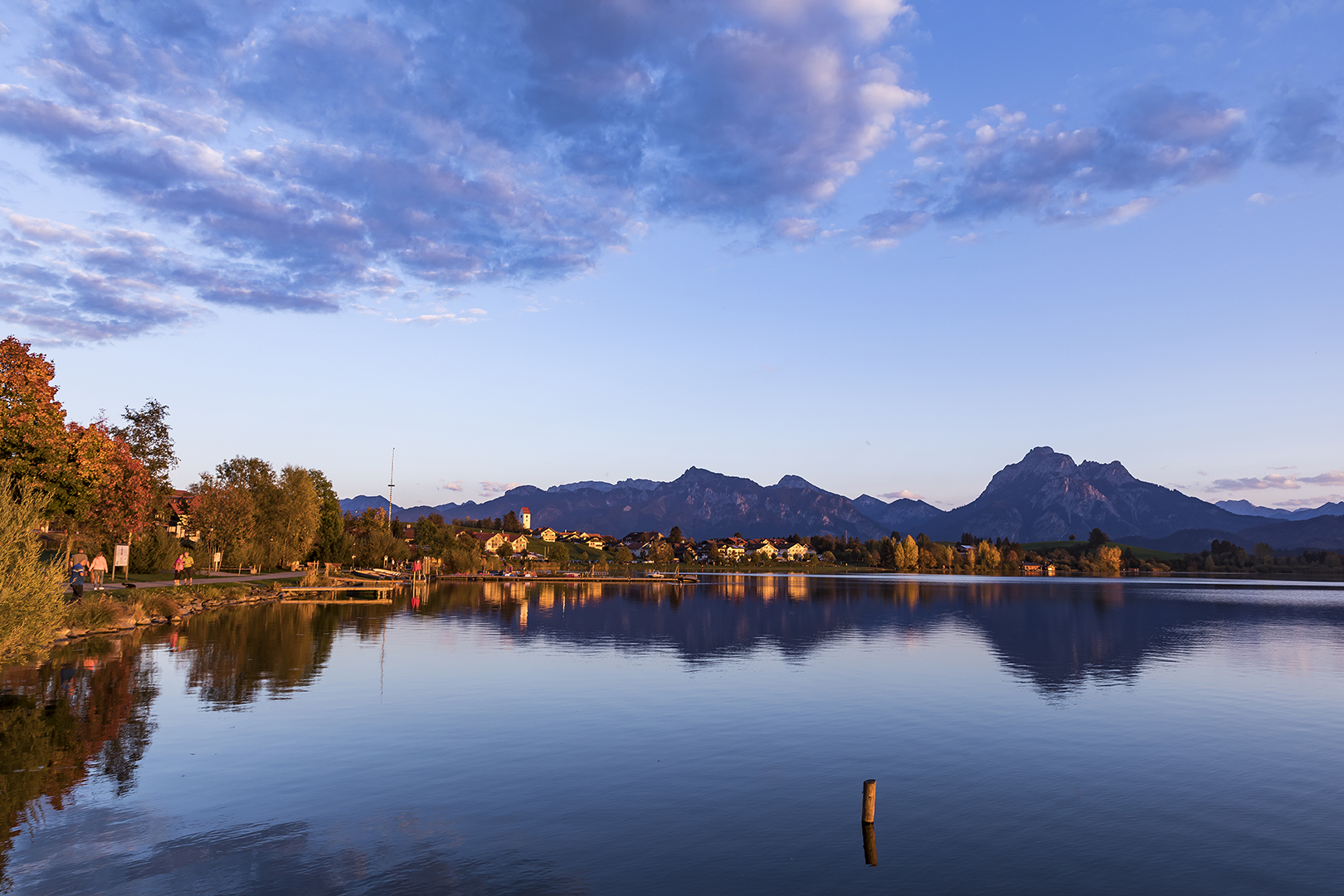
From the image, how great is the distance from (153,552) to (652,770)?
89.1 meters

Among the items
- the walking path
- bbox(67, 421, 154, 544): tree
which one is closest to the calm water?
bbox(67, 421, 154, 544): tree

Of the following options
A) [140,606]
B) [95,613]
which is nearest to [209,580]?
[140,606]

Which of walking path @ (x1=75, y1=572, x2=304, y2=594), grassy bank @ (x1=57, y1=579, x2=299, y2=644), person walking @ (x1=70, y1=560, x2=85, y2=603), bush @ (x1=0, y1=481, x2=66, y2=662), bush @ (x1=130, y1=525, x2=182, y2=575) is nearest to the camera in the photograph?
bush @ (x1=0, y1=481, x2=66, y2=662)

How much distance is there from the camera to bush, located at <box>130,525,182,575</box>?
89.2m

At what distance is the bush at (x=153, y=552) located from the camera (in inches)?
3511

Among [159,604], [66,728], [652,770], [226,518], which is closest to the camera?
[652,770]

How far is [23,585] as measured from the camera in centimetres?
3050

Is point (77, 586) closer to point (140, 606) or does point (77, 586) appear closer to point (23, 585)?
point (140, 606)

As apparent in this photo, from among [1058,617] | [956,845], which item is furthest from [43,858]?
[1058,617]

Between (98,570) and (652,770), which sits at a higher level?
(98,570)

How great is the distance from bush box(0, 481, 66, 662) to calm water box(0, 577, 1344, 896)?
277 cm

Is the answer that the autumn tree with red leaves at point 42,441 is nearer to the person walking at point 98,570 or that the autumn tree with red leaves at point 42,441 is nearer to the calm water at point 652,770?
the calm water at point 652,770

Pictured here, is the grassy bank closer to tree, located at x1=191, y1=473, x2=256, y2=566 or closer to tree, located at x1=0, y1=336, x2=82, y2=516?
tree, located at x1=0, y1=336, x2=82, y2=516

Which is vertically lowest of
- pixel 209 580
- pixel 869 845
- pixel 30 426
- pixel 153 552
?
pixel 869 845
